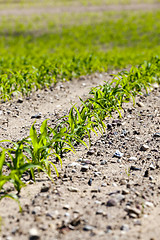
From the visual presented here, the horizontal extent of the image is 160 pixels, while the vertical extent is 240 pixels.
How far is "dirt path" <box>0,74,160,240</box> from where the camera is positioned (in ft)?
8.38

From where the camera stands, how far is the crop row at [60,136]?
3014mm

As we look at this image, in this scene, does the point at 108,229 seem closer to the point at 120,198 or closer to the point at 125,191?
the point at 120,198

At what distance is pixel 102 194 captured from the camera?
3.09 m

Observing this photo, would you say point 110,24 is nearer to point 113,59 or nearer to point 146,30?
point 146,30

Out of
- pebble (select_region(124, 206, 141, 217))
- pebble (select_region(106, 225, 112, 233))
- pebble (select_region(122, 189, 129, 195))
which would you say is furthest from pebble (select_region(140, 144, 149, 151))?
pebble (select_region(106, 225, 112, 233))

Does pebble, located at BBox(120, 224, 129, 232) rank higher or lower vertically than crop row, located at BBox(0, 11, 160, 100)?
lower

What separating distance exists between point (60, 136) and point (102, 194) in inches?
33.5

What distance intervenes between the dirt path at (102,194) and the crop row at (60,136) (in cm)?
18

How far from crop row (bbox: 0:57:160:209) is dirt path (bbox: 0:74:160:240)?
0.18 meters

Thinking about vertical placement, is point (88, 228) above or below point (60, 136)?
below

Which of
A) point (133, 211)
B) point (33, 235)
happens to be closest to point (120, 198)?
point (133, 211)

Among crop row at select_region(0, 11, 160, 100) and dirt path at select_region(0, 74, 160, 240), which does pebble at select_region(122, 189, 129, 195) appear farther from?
crop row at select_region(0, 11, 160, 100)

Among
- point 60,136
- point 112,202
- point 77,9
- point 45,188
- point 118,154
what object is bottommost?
point 112,202

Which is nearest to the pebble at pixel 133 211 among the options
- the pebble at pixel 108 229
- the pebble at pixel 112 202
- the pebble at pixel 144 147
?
the pebble at pixel 112 202
